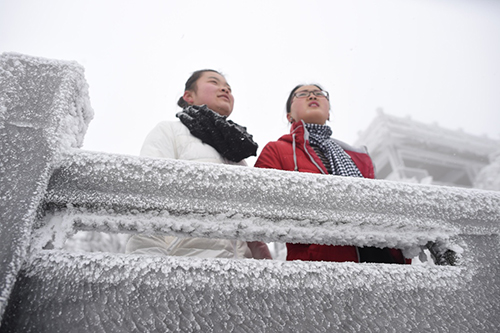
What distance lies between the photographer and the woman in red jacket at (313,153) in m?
1.29

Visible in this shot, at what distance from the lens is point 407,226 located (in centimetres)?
79

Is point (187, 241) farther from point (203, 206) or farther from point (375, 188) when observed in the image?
point (375, 188)

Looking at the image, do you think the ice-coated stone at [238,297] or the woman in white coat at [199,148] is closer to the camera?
the ice-coated stone at [238,297]

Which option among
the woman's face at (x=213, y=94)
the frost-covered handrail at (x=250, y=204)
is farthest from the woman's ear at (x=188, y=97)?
the frost-covered handrail at (x=250, y=204)

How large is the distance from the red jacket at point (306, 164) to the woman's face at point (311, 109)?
0.13 m

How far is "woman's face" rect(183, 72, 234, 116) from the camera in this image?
75.4 inches

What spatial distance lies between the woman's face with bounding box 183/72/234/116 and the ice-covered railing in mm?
1127

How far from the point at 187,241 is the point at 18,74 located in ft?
2.46

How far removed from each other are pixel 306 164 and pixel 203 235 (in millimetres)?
1101

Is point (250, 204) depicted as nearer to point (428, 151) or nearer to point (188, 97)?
point (188, 97)

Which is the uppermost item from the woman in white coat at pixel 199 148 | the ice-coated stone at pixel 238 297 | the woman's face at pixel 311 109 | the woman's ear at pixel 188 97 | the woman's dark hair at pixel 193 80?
the woman's face at pixel 311 109

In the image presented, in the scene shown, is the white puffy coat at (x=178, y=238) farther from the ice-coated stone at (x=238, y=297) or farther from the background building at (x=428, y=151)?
the background building at (x=428, y=151)

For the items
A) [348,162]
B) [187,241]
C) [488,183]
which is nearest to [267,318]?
[187,241]

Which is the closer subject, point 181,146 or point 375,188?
point 375,188
